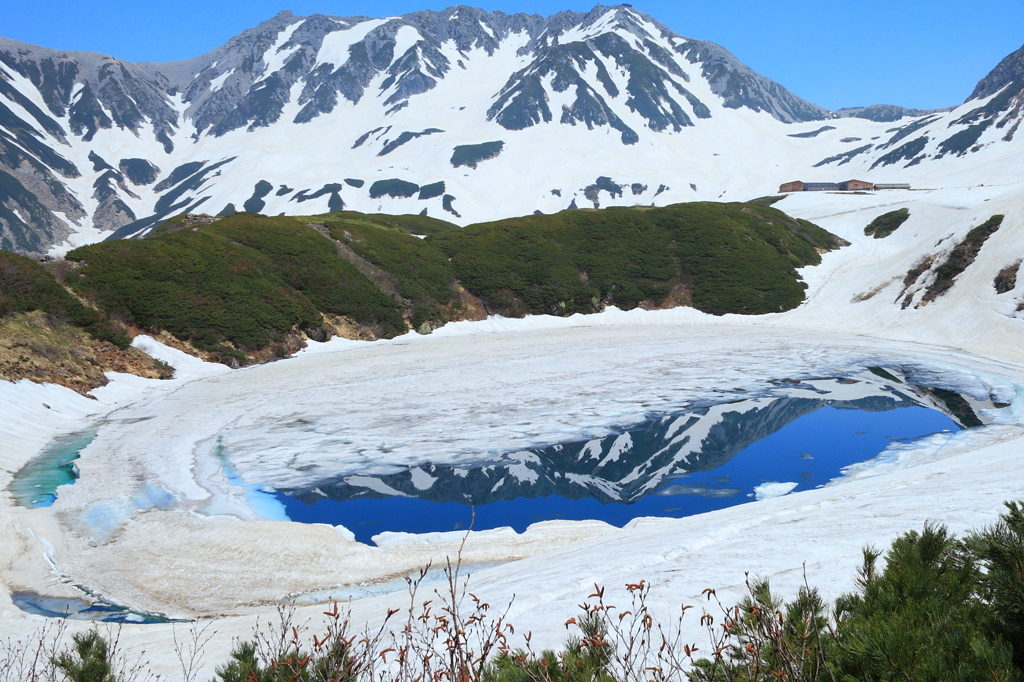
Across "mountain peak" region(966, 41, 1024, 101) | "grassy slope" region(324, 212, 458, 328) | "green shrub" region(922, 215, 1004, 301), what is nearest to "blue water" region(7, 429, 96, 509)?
"grassy slope" region(324, 212, 458, 328)

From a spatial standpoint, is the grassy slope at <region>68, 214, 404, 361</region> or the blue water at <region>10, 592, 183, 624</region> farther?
the grassy slope at <region>68, 214, 404, 361</region>

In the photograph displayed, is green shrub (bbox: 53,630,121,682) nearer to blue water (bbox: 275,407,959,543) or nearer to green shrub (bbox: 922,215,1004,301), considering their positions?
blue water (bbox: 275,407,959,543)

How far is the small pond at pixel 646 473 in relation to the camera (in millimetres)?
12594

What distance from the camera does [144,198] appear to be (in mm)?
191250

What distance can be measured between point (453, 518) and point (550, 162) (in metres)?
191

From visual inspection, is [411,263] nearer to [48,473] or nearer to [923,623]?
[48,473]

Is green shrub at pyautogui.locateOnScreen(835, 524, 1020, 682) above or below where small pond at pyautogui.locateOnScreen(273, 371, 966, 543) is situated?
below

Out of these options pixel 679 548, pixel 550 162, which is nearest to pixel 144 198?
pixel 550 162

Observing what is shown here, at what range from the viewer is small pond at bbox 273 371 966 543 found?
12.6 metres

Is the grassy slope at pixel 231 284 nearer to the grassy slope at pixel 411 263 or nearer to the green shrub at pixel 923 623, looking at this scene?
the grassy slope at pixel 411 263

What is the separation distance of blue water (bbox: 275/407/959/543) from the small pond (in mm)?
23

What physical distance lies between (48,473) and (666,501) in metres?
14.0

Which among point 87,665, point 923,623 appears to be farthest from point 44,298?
point 923,623

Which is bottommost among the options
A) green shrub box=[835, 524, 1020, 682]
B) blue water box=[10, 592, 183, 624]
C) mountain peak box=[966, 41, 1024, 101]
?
blue water box=[10, 592, 183, 624]
